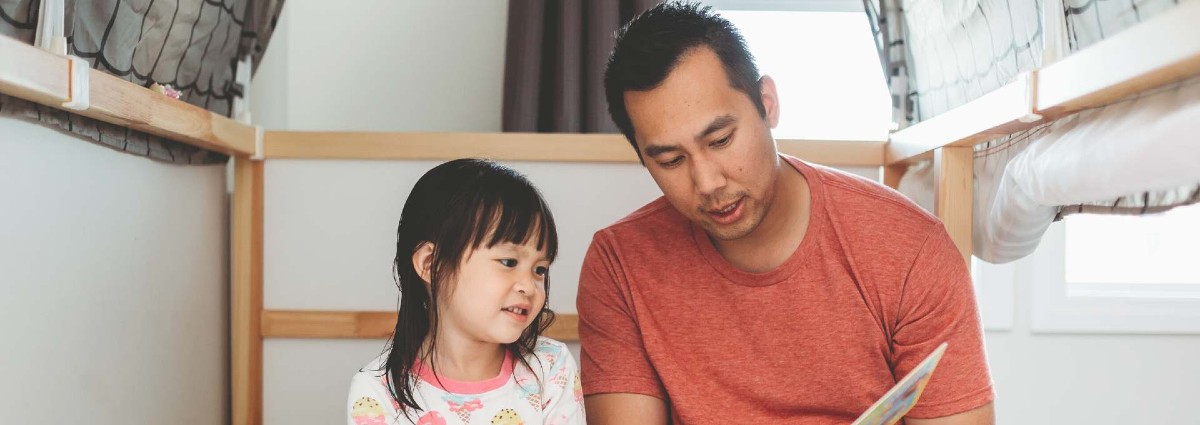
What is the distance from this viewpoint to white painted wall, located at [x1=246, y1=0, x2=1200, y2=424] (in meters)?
1.62

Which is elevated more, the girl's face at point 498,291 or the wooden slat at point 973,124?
the wooden slat at point 973,124

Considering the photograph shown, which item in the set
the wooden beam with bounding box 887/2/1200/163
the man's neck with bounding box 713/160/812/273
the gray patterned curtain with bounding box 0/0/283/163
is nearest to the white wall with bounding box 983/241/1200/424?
the wooden beam with bounding box 887/2/1200/163

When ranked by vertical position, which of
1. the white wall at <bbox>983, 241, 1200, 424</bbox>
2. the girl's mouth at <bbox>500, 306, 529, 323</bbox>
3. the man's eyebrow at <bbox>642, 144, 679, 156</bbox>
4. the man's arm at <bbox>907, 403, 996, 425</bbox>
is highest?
the man's eyebrow at <bbox>642, 144, 679, 156</bbox>

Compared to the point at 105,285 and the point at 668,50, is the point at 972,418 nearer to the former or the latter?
the point at 668,50

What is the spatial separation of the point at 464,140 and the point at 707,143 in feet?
2.05

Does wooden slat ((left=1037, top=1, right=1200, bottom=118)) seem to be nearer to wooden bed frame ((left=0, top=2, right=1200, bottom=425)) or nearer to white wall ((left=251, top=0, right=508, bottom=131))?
wooden bed frame ((left=0, top=2, right=1200, bottom=425))

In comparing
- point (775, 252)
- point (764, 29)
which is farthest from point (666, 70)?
point (764, 29)

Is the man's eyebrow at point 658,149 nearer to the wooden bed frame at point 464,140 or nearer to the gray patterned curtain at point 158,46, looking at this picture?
the wooden bed frame at point 464,140

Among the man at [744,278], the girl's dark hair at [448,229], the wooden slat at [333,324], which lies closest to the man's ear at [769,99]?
the man at [744,278]

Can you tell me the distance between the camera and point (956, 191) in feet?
4.49

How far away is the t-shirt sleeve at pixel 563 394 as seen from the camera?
1.16 meters

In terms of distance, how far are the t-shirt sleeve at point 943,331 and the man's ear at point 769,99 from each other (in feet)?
0.83

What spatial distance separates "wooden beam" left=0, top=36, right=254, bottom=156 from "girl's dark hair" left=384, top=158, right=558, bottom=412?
A: 348mm

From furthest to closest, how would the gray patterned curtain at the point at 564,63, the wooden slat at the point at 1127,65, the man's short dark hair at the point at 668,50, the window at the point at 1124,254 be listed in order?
the window at the point at 1124,254
the gray patterned curtain at the point at 564,63
the man's short dark hair at the point at 668,50
the wooden slat at the point at 1127,65
